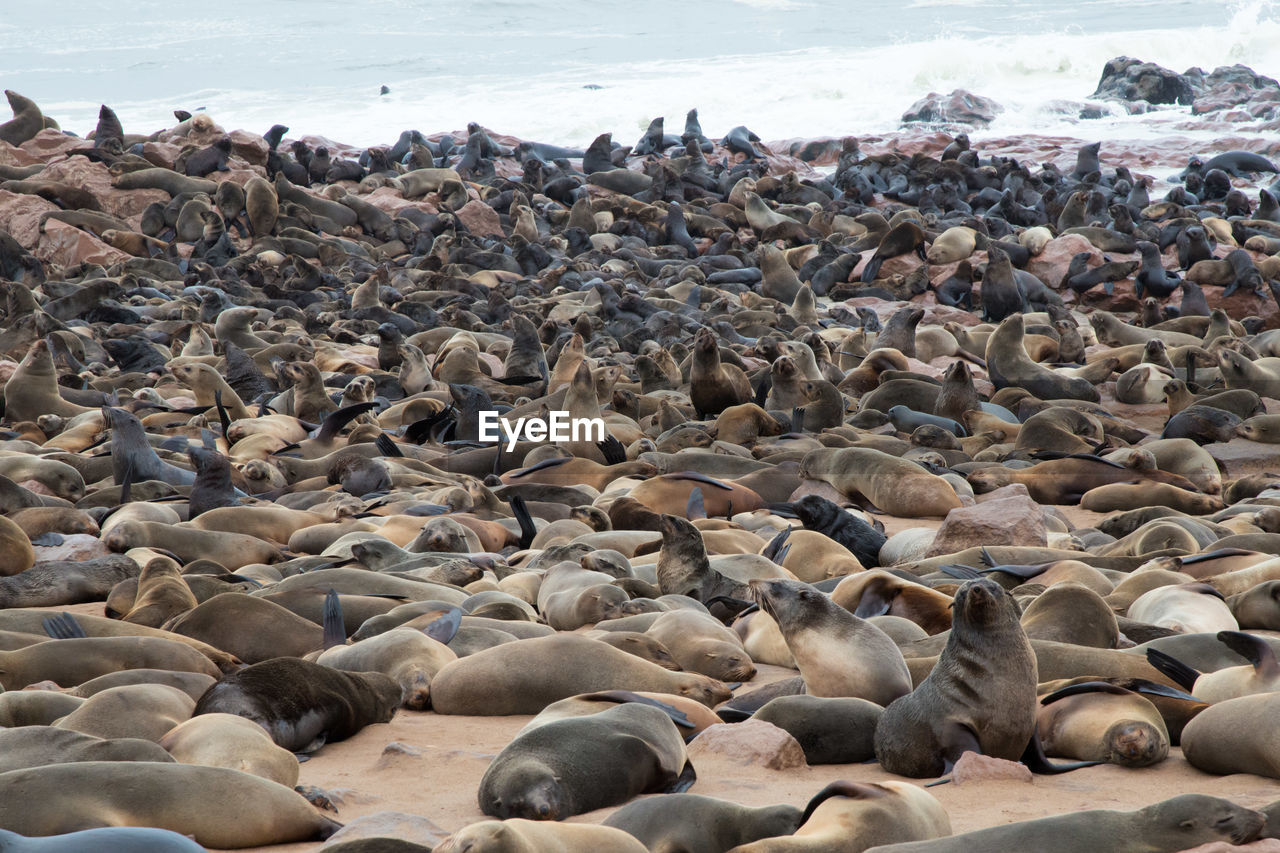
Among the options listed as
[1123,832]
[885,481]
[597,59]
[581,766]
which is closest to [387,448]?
[885,481]

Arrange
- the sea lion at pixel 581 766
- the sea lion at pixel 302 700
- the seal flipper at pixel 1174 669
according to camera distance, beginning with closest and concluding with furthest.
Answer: the sea lion at pixel 581 766, the sea lion at pixel 302 700, the seal flipper at pixel 1174 669

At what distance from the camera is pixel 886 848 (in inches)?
88.3

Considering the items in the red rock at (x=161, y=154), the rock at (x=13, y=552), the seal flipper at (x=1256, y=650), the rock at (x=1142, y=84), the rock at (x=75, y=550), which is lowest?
the rock at (x=75, y=550)

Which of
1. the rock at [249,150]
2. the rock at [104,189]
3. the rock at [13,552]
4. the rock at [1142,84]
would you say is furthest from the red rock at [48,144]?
the rock at [1142,84]

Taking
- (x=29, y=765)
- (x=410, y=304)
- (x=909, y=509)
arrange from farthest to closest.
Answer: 1. (x=410, y=304)
2. (x=909, y=509)
3. (x=29, y=765)

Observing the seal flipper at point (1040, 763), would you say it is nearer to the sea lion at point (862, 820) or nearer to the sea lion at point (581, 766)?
the sea lion at point (862, 820)

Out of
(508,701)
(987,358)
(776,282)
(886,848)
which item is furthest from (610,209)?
(886,848)

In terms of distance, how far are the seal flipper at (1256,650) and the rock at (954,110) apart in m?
32.3

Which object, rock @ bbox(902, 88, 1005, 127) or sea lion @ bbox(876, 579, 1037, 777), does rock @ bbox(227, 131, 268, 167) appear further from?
rock @ bbox(902, 88, 1005, 127)

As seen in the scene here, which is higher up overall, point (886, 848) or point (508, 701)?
point (886, 848)

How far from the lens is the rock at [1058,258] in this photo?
629 inches

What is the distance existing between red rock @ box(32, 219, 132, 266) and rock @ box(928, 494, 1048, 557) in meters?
13.6

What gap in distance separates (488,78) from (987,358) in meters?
40.4

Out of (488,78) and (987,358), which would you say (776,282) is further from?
(488,78)
